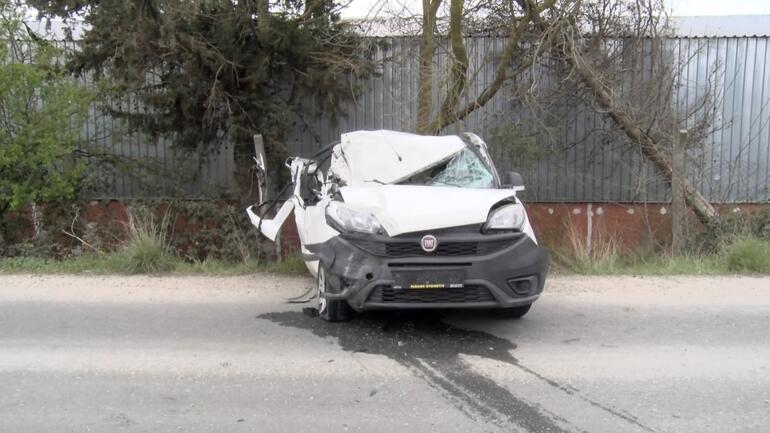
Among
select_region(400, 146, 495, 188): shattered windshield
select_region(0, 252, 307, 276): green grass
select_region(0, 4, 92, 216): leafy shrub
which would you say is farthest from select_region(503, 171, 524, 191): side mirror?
select_region(0, 4, 92, 216): leafy shrub

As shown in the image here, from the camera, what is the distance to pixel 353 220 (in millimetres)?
5367

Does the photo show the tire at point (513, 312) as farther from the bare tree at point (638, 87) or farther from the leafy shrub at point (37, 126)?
the leafy shrub at point (37, 126)

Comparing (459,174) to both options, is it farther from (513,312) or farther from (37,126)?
(37,126)

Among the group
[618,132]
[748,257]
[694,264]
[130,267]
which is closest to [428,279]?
[130,267]

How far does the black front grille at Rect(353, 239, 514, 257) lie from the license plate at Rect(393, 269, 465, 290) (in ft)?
0.53

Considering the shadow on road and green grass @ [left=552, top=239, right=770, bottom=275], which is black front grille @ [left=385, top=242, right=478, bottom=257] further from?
green grass @ [left=552, top=239, right=770, bottom=275]

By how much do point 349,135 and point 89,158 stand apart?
234 inches

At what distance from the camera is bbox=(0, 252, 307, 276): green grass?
8.59 m

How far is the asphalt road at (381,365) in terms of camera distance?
157 inches

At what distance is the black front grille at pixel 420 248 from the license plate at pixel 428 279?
6.3 inches

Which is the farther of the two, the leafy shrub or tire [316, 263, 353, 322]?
the leafy shrub

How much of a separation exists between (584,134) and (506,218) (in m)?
7.54

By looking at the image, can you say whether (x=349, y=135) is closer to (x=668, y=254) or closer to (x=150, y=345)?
(x=150, y=345)

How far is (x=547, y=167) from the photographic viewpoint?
39.7ft
